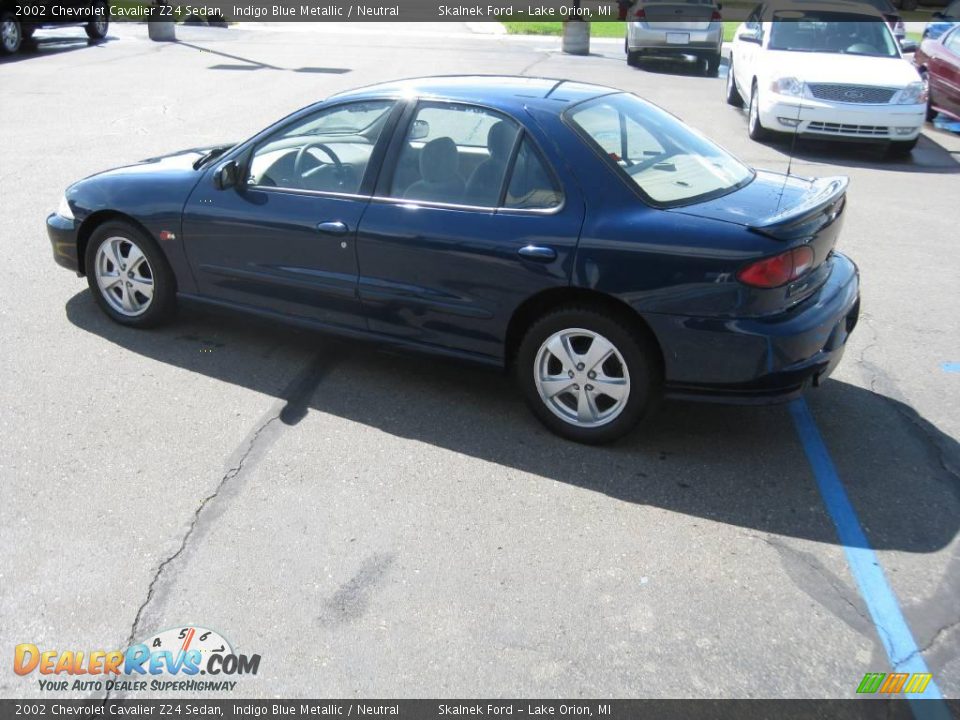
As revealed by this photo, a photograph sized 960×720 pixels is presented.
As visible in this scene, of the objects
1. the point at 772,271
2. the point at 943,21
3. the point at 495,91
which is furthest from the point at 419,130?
the point at 943,21

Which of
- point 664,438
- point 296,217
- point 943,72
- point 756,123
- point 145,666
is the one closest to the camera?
point 145,666

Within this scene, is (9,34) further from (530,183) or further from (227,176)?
(530,183)

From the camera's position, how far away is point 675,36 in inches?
739

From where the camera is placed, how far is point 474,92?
16.3 ft

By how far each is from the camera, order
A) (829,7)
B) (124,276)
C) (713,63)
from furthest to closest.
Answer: (713,63)
(829,7)
(124,276)

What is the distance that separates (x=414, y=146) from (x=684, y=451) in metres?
2.02

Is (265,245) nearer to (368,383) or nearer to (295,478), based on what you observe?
(368,383)

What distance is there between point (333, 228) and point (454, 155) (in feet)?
2.35

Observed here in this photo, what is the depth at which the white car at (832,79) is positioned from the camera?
11.4m

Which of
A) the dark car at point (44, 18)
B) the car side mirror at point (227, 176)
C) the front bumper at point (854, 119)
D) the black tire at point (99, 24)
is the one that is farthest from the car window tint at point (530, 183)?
the black tire at point (99, 24)

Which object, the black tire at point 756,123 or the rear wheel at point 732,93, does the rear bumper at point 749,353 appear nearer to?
the black tire at point 756,123

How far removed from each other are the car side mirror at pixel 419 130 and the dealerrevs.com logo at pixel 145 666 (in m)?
2.71

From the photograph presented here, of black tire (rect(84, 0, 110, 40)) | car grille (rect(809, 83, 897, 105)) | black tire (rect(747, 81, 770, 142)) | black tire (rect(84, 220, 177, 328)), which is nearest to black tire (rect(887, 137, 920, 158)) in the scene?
car grille (rect(809, 83, 897, 105))

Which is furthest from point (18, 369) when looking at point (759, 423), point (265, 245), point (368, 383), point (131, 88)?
point (131, 88)
